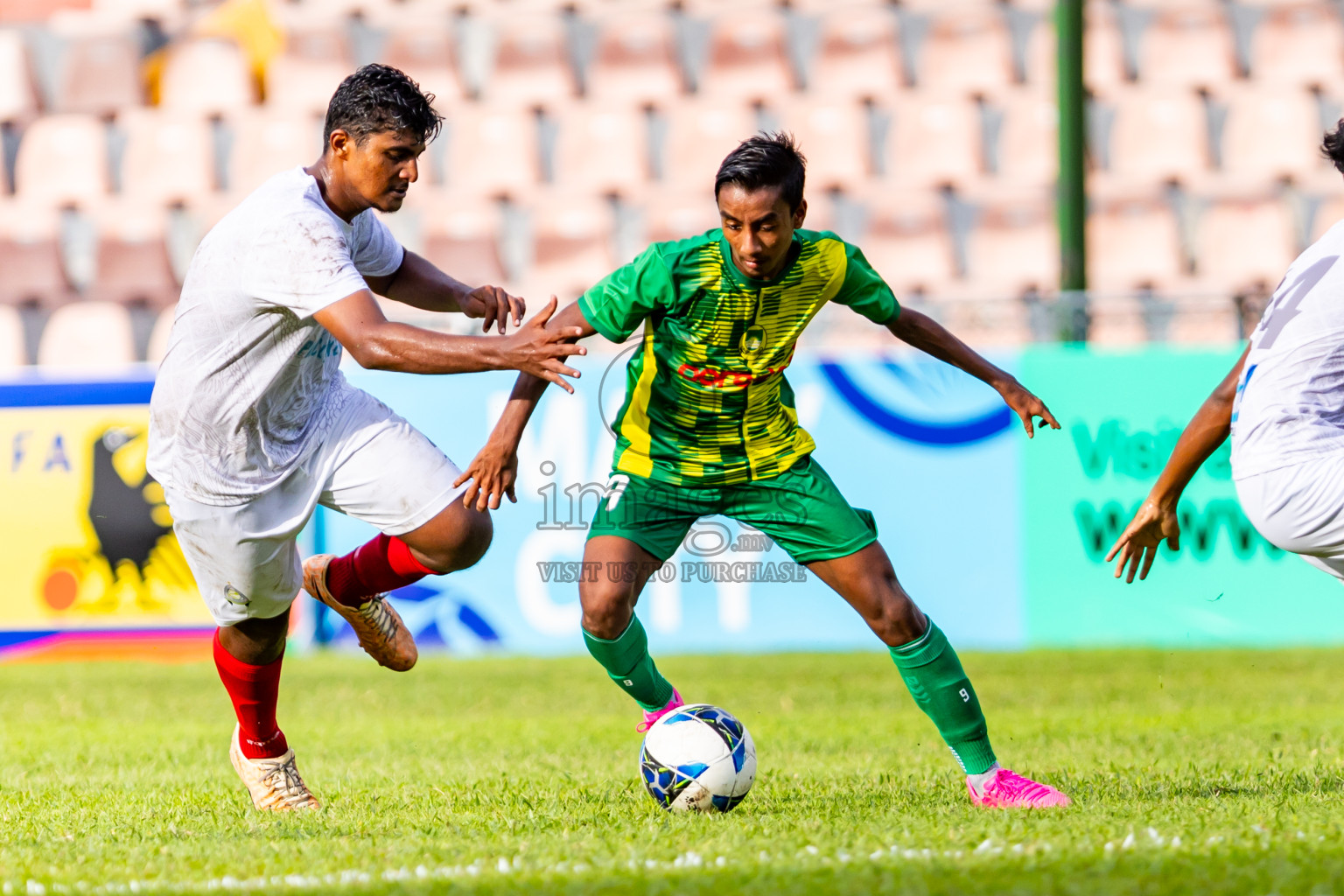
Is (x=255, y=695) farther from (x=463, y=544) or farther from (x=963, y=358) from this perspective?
(x=963, y=358)

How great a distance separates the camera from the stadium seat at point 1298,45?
14.3 m

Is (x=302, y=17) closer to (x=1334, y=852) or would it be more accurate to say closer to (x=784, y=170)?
(x=784, y=170)

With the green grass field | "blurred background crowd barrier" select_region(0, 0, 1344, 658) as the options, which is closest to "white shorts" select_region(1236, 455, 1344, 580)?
the green grass field

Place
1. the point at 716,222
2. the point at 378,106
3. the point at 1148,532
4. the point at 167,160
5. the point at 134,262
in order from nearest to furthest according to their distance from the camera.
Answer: the point at 1148,532, the point at 378,106, the point at 716,222, the point at 134,262, the point at 167,160

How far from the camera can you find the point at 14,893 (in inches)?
133

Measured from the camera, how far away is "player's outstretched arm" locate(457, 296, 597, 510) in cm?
429

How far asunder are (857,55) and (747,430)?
414 inches

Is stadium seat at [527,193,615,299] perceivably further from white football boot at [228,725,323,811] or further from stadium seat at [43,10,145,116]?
white football boot at [228,725,323,811]

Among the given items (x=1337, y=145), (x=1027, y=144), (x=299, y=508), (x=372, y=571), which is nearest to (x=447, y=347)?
(x=299, y=508)

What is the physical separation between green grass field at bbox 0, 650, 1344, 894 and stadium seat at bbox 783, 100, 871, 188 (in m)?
5.72

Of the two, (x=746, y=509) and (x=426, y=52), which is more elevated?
(x=426, y=52)

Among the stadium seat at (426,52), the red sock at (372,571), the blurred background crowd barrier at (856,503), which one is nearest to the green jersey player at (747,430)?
the red sock at (372,571)

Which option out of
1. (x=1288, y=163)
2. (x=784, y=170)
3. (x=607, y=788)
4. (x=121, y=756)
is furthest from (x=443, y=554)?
(x=1288, y=163)

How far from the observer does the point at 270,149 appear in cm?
1381
